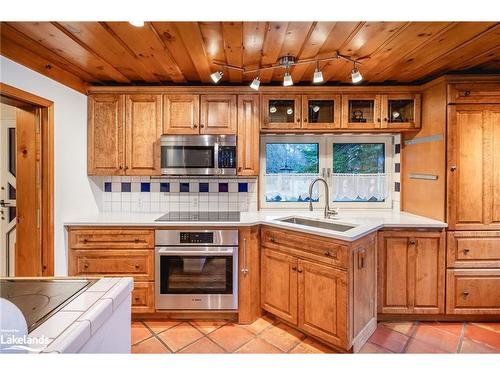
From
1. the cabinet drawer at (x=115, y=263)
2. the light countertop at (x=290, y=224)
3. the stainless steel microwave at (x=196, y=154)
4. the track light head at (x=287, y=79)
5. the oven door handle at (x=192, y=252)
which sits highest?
the track light head at (x=287, y=79)

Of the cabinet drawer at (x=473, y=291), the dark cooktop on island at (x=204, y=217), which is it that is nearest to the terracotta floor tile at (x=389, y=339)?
the cabinet drawer at (x=473, y=291)

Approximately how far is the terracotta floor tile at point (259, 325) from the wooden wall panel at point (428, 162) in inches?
70.6

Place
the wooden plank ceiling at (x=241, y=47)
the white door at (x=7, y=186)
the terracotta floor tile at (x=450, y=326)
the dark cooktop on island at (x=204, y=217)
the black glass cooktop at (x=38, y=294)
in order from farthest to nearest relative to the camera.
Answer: the white door at (x=7, y=186), the dark cooktop on island at (x=204, y=217), the terracotta floor tile at (x=450, y=326), the wooden plank ceiling at (x=241, y=47), the black glass cooktop at (x=38, y=294)

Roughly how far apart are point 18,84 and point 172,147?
116 cm

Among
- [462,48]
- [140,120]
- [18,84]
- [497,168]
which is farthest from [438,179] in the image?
[18,84]

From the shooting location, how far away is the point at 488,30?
5.41 feet

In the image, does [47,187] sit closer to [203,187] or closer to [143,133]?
[143,133]

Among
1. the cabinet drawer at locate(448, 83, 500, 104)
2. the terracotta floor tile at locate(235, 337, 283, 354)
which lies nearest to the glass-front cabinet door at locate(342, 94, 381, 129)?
the cabinet drawer at locate(448, 83, 500, 104)

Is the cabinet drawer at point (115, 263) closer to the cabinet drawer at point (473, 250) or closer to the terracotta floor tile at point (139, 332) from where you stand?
the terracotta floor tile at point (139, 332)

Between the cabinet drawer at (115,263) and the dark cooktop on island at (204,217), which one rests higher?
the dark cooktop on island at (204,217)

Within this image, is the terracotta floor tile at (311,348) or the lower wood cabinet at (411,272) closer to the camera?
the terracotta floor tile at (311,348)

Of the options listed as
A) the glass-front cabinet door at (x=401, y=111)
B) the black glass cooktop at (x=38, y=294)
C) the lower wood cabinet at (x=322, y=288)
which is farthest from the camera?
→ the glass-front cabinet door at (x=401, y=111)

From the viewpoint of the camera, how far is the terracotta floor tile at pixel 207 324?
227cm
